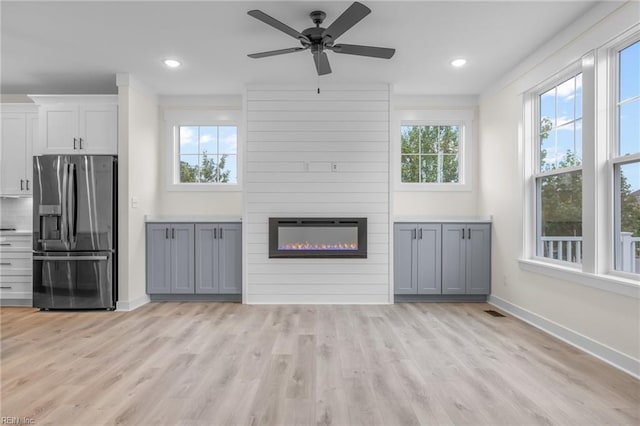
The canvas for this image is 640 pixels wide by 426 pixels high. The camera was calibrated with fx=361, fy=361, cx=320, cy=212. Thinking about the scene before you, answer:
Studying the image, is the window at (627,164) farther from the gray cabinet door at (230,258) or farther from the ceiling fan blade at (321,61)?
the gray cabinet door at (230,258)

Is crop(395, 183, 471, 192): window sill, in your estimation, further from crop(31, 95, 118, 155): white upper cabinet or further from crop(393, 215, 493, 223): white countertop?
crop(31, 95, 118, 155): white upper cabinet

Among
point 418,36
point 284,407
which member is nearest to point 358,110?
point 418,36

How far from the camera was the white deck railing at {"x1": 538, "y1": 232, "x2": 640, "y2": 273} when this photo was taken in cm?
261

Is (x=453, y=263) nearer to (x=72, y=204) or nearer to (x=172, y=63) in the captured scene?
(x=172, y=63)

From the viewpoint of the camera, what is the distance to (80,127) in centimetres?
422

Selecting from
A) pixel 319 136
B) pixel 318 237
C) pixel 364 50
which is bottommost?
pixel 318 237

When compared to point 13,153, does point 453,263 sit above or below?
below

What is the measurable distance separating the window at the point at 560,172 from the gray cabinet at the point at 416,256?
3.78 ft

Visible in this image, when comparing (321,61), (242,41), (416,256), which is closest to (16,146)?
(242,41)

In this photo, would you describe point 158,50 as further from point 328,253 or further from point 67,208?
point 328,253

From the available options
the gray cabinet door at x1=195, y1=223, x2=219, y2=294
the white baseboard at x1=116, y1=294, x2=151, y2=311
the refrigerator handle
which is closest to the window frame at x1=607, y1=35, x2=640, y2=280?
the gray cabinet door at x1=195, y1=223, x2=219, y2=294

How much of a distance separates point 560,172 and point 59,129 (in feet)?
17.7

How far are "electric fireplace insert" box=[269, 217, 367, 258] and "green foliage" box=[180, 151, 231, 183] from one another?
4.02 feet

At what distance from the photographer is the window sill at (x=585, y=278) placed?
246 centimetres
